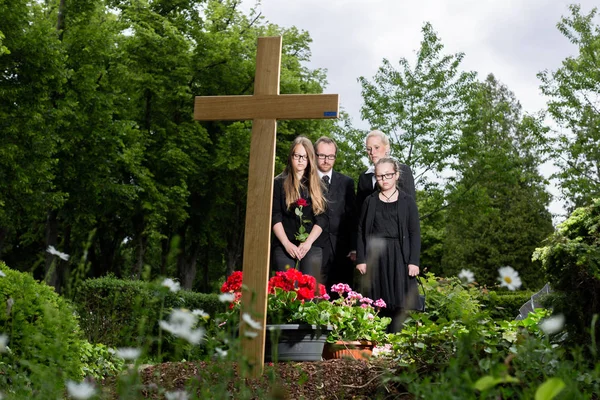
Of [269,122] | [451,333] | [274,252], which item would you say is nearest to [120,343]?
[274,252]

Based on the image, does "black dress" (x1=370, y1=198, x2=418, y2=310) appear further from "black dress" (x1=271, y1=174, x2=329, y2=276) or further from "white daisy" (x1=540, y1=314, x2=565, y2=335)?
"white daisy" (x1=540, y1=314, x2=565, y2=335)

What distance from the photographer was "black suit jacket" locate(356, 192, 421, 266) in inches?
297

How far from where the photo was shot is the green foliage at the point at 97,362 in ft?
20.8

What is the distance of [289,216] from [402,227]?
3.78ft

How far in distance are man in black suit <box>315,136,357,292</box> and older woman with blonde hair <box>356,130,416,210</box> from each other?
0.18 meters

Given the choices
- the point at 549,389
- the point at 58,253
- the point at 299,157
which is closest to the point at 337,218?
the point at 299,157

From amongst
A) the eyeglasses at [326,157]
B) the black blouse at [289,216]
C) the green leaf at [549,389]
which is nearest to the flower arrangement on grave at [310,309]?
the black blouse at [289,216]

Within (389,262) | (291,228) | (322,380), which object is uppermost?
(291,228)

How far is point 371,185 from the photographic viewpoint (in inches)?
321

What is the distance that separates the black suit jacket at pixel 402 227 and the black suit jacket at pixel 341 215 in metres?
0.34

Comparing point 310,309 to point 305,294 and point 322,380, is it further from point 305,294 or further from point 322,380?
point 322,380

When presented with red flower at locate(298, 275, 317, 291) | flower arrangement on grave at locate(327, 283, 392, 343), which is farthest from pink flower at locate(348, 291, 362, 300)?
red flower at locate(298, 275, 317, 291)

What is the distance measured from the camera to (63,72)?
1884 cm

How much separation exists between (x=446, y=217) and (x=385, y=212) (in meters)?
14.8
